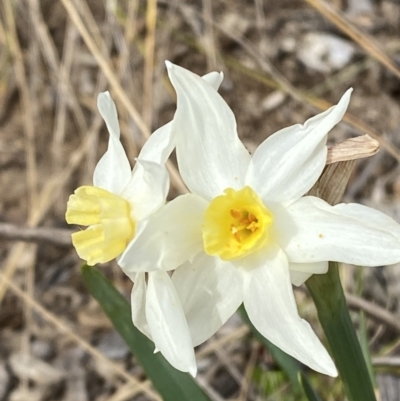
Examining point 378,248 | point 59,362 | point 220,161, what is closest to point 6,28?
point 59,362

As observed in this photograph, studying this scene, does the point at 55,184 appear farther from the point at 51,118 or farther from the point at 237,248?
the point at 237,248

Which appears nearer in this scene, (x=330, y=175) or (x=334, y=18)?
(x=330, y=175)

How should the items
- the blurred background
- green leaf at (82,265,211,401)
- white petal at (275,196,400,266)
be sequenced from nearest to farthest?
white petal at (275,196,400,266), green leaf at (82,265,211,401), the blurred background

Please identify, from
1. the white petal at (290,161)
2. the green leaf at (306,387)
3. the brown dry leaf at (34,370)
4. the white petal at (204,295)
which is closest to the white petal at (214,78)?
the white petal at (290,161)

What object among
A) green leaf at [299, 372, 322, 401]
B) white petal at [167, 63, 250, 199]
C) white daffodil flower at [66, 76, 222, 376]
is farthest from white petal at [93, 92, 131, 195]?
green leaf at [299, 372, 322, 401]

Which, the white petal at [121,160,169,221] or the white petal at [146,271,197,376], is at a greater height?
the white petal at [121,160,169,221]

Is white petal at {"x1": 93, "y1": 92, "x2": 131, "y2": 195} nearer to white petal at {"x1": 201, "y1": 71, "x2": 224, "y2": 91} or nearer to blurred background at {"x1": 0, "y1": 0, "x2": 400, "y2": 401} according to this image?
white petal at {"x1": 201, "y1": 71, "x2": 224, "y2": 91}
